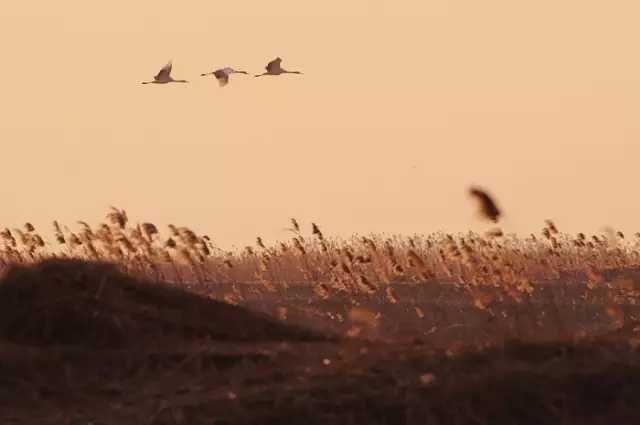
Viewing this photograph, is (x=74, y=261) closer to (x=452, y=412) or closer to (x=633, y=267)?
(x=452, y=412)

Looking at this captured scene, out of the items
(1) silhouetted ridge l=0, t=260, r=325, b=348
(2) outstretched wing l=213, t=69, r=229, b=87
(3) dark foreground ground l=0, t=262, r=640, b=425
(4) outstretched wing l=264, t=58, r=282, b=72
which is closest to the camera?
(3) dark foreground ground l=0, t=262, r=640, b=425

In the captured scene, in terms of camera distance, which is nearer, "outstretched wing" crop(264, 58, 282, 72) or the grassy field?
the grassy field

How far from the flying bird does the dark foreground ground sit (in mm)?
784

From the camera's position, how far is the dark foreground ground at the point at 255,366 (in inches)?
401

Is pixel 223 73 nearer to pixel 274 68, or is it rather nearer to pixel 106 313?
pixel 274 68

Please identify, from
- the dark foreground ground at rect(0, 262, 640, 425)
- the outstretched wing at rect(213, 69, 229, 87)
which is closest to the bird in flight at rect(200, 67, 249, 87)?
the outstretched wing at rect(213, 69, 229, 87)

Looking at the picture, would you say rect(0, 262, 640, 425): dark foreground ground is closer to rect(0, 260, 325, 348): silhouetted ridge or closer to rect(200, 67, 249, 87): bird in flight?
rect(0, 260, 325, 348): silhouetted ridge

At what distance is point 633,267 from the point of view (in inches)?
897

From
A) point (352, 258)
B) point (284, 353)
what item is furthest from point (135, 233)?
point (284, 353)

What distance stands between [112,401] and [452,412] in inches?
102

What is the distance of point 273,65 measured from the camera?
704 inches

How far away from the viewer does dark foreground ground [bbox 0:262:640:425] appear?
Answer: 10.2 metres

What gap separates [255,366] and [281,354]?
12.0 inches

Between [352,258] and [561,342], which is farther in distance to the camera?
[352,258]
